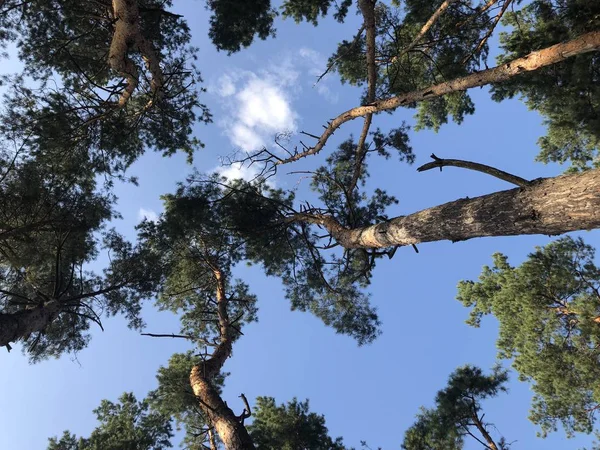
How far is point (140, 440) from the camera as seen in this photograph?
33.5ft

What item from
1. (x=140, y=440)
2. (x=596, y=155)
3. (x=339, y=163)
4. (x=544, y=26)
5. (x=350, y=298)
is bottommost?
(x=140, y=440)

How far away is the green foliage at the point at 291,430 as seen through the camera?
1027 centimetres

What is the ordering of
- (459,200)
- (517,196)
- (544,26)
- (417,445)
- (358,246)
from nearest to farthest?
(517,196), (459,200), (358,246), (544,26), (417,445)

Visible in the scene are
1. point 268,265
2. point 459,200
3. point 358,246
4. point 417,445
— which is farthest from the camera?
point 268,265

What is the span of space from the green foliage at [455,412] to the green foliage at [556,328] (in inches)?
47.4

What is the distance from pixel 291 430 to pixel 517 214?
32.1 feet

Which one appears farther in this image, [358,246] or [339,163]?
[339,163]

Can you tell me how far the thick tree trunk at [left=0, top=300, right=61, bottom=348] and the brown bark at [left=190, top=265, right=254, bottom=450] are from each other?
9.53 feet

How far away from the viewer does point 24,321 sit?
6016mm

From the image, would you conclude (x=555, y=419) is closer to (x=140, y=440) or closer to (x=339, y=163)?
(x=339, y=163)

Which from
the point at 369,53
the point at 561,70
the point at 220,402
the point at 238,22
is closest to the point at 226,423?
the point at 220,402

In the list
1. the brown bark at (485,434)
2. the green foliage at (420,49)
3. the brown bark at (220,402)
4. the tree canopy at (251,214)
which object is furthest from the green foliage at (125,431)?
the green foliage at (420,49)

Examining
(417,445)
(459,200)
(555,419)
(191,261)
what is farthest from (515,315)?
(191,261)

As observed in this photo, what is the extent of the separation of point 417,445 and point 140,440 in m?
7.69
